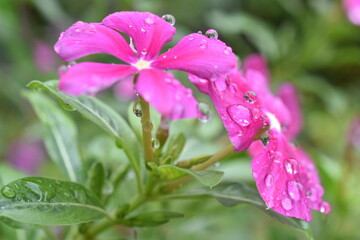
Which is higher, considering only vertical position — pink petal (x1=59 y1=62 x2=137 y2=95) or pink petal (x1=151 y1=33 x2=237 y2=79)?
pink petal (x1=59 y1=62 x2=137 y2=95)

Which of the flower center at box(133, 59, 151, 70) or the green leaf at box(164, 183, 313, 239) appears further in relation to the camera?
the green leaf at box(164, 183, 313, 239)

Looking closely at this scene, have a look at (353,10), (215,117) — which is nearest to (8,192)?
(215,117)

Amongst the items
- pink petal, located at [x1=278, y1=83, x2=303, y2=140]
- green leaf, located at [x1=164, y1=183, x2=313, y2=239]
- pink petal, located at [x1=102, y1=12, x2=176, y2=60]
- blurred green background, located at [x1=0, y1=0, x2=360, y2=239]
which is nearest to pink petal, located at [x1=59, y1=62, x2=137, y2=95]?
pink petal, located at [x1=102, y1=12, x2=176, y2=60]

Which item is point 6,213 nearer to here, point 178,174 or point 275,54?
point 178,174

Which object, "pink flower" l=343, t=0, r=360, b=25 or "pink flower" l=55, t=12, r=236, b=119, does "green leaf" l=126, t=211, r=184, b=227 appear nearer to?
"pink flower" l=55, t=12, r=236, b=119

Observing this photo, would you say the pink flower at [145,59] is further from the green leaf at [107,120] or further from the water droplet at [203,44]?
the green leaf at [107,120]

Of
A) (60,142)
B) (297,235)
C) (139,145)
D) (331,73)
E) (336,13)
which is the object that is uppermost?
(139,145)

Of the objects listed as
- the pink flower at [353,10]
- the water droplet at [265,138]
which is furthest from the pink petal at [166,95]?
the pink flower at [353,10]

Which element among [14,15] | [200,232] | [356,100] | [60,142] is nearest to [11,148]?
[14,15]
